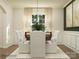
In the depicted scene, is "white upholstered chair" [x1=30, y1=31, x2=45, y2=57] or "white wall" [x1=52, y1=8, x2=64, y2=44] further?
"white wall" [x1=52, y1=8, x2=64, y2=44]

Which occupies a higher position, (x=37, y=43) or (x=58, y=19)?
(x=58, y=19)

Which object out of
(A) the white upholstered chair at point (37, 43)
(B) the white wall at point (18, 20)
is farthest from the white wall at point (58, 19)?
(A) the white upholstered chair at point (37, 43)

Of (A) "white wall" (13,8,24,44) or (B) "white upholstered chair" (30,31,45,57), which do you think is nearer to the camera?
(B) "white upholstered chair" (30,31,45,57)

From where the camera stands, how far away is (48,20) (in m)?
11.5

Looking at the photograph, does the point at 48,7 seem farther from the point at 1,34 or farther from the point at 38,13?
the point at 1,34

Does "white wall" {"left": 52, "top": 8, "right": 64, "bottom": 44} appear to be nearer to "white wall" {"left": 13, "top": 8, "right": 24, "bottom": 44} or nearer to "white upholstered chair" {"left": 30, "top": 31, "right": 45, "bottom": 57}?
"white wall" {"left": 13, "top": 8, "right": 24, "bottom": 44}

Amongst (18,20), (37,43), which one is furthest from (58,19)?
(37,43)

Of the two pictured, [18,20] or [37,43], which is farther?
[18,20]

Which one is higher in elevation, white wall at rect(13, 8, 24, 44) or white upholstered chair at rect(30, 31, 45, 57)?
white wall at rect(13, 8, 24, 44)

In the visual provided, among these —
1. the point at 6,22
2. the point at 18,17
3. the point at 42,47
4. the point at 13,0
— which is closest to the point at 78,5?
the point at 42,47

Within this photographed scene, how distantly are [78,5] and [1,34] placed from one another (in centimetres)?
477

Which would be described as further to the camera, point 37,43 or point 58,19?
point 58,19

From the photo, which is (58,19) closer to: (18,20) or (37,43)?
(18,20)

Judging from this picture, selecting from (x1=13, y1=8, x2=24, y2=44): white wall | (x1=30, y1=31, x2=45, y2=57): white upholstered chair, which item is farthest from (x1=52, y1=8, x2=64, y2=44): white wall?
(x1=30, y1=31, x2=45, y2=57): white upholstered chair
